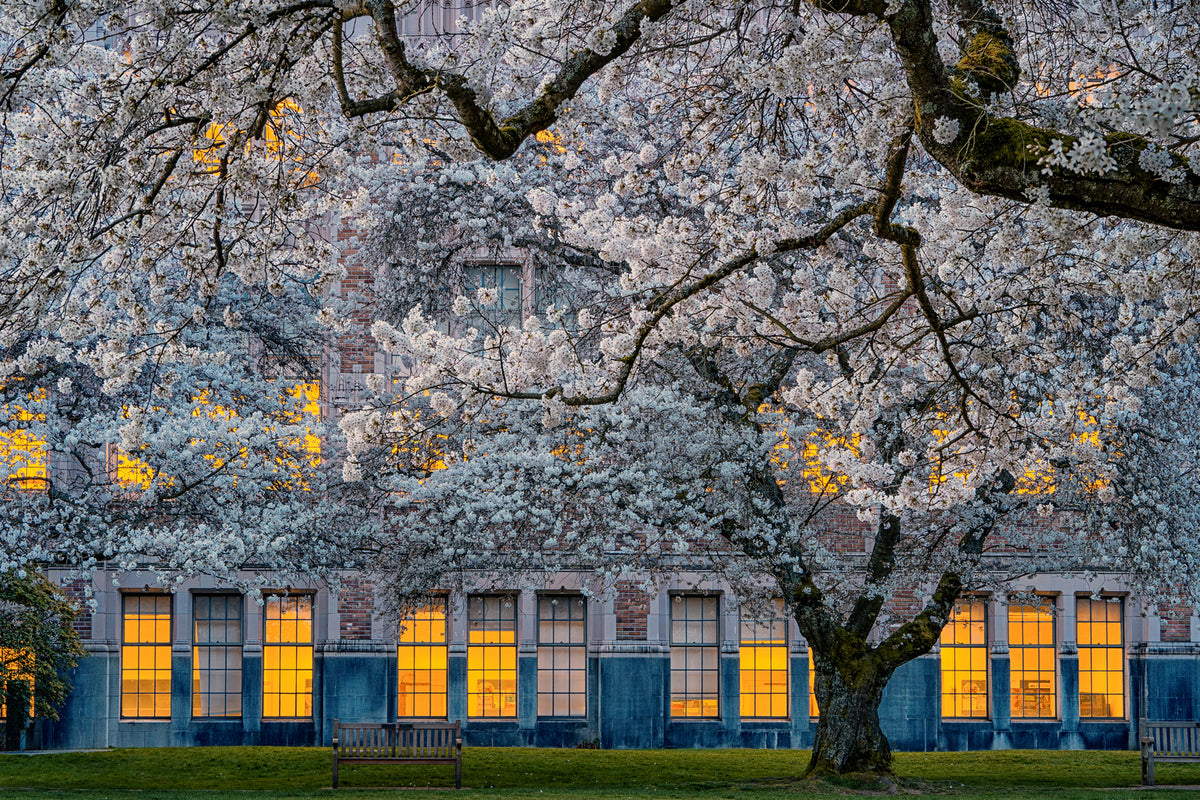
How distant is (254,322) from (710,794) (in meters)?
8.46

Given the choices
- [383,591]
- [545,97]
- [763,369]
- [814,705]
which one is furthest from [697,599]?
[545,97]

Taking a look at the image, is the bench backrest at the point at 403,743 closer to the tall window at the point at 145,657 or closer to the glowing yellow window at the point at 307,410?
the glowing yellow window at the point at 307,410

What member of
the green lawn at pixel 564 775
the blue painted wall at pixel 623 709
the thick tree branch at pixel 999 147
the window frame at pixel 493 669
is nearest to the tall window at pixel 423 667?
the blue painted wall at pixel 623 709

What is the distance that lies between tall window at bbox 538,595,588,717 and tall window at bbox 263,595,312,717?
391cm

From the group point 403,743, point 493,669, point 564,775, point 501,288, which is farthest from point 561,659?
point 403,743

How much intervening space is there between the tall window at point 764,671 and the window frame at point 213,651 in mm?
8425

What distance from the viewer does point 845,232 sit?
535 inches

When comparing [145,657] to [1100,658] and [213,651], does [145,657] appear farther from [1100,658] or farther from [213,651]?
[1100,658]

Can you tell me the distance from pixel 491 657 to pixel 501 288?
6336 millimetres

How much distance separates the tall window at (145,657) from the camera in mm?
22672

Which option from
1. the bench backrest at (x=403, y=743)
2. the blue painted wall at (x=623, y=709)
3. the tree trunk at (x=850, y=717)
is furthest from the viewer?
the blue painted wall at (x=623, y=709)

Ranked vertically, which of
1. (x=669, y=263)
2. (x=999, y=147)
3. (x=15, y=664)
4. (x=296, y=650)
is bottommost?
(x=296, y=650)

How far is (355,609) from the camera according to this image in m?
22.8

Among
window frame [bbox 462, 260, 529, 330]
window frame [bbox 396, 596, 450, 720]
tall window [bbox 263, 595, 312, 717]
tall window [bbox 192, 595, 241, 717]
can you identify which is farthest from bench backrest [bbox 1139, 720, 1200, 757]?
tall window [bbox 192, 595, 241, 717]
